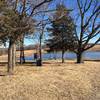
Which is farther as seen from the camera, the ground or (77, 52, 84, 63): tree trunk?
(77, 52, 84, 63): tree trunk

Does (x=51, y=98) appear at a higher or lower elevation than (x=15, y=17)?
lower

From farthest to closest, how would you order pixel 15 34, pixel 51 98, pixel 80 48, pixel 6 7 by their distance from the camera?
pixel 80 48 → pixel 15 34 → pixel 6 7 → pixel 51 98

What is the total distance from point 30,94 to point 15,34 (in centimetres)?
560

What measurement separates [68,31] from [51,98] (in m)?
20.2

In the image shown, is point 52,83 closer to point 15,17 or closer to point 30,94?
point 30,94

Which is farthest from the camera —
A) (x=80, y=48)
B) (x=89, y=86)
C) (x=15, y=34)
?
(x=80, y=48)

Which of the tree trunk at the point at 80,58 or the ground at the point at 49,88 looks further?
the tree trunk at the point at 80,58

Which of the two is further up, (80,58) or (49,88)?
(80,58)

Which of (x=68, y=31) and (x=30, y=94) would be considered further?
Answer: (x=68, y=31)

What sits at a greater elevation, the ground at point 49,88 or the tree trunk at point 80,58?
the tree trunk at point 80,58

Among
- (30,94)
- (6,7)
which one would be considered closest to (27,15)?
(6,7)

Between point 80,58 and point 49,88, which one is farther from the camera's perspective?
point 80,58

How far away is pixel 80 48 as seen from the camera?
102 feet

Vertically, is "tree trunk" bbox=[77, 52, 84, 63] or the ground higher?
"tree trunk" bbox=[77, 52, 84, 63]
